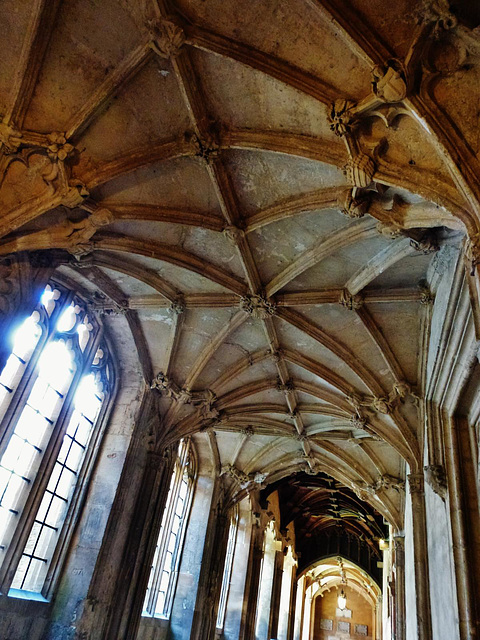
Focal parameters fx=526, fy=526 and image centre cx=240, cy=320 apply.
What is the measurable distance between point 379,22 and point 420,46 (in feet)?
1.65

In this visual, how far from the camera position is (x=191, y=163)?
7391 millimetres

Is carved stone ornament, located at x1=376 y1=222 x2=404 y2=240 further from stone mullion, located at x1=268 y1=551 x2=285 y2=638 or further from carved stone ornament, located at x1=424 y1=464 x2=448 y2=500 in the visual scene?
stone mullion, located at x1=268 y1=551 x2=285 y2=638

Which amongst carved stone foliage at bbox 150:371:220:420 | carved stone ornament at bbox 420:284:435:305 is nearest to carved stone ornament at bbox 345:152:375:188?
carved stone ornament at bbox 420:284:435:305

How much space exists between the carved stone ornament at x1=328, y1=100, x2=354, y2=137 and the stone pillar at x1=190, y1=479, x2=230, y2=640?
1147 cm

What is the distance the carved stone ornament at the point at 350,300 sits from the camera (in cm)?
884

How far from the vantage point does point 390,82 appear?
5230 mm

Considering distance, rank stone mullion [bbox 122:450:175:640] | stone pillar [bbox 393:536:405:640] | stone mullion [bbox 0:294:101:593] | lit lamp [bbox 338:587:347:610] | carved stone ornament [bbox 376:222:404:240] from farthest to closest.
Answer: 1. lit lamp [bbox 338:587:347:610]
2. stone pillar [bbox 393:536:405:640]
3. stone mullion [bbox 122:450:175:640]
4. stone mullion [bbox 0:294:101:593]
5. carved stone ornament [bbox 376:222:404:240]

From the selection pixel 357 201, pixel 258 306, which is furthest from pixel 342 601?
pixel 357 201

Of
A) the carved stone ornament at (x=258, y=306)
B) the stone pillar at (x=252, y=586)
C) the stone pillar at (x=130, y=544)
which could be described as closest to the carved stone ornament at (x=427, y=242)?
the carved stone ornament at (x=258, y=306)

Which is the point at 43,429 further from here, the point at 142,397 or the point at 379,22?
the point at 379,22

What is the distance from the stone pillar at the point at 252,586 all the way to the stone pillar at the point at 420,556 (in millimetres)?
9347

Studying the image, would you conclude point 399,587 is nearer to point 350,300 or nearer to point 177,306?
point 350,300

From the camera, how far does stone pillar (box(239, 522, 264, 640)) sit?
16.4 metres

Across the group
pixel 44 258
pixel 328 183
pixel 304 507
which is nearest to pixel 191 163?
pixel 328 183
